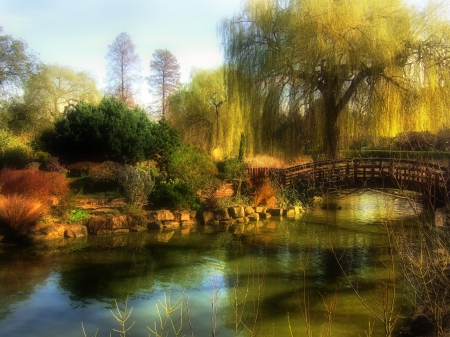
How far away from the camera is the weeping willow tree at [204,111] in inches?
1094

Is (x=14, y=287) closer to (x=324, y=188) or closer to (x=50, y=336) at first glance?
(x=50, y=336)

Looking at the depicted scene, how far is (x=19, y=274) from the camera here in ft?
28.7

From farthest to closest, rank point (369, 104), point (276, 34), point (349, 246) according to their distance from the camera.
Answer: point (276, 34)
point (369, 104)
point (349, 246)

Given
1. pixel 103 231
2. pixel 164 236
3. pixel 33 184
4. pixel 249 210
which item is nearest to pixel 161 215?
pixel 164 236

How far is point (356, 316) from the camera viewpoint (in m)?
6.81

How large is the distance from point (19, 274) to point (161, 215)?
224 inches

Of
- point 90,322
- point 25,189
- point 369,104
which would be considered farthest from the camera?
point 369,104

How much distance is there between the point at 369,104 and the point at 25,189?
503 inches

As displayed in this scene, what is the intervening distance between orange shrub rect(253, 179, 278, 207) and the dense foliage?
4.47m

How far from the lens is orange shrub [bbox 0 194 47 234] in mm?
11246

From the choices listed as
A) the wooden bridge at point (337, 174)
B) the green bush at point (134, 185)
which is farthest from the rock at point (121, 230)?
the wooden bridge at point (337, 174)

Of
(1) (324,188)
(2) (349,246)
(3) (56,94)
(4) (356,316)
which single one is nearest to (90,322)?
(4) (356,316)

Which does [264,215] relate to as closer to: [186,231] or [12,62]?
[186,231]

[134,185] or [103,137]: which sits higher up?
[103,137]
